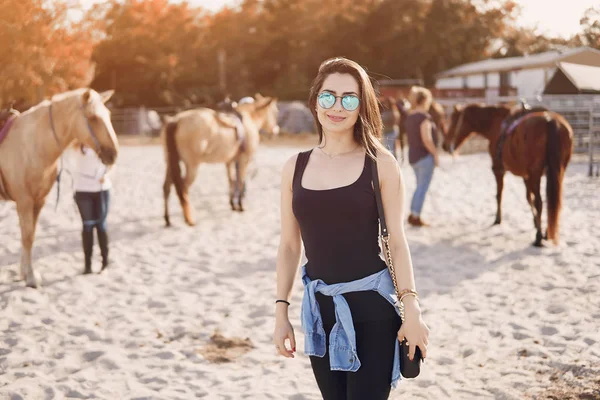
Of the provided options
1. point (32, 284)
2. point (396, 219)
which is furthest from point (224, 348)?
point (396, 219)

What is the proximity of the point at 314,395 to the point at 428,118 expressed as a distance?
5.03 m

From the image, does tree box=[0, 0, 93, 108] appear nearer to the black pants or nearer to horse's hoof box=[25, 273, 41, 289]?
horse's hoof box=[25, 273, 41, 289]

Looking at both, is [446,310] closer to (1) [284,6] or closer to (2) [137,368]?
(2) [137,368]

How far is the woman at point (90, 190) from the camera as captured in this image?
225 inches

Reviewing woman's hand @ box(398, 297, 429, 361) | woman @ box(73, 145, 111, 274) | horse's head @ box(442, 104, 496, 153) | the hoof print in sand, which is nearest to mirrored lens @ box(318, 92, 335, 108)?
woman's hand @ box(398, 297, 429, 361)

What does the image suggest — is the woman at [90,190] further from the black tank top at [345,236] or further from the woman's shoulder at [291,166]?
the black tank top at [345,236]

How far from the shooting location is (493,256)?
650 cm

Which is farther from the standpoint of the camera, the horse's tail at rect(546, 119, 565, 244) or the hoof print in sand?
the horse's tail at rect(546, 119, 565, 244)

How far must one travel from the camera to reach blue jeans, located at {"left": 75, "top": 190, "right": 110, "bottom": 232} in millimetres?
5785

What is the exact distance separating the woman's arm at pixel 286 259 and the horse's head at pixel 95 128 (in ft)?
11.8

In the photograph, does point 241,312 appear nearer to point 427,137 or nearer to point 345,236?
point 345,236

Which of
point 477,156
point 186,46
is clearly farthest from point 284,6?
point 477,156

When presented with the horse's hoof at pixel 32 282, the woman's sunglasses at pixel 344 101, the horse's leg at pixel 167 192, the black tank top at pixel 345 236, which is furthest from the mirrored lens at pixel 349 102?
the horse's leg at pixel 167 192

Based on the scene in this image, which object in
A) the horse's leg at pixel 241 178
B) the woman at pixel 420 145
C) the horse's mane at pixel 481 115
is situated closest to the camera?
the woman at pixel 420 145
